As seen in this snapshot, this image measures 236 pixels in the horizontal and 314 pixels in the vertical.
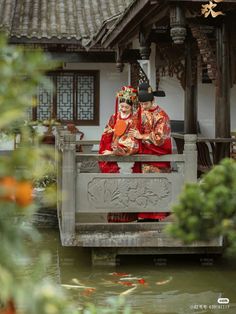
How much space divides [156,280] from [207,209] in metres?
4.92

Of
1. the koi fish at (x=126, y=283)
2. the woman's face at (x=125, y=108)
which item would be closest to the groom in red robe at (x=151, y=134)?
the woman's face at (x=125, y=108)

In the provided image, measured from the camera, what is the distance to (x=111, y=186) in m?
6.61

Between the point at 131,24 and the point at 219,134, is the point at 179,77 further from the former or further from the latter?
the point at 219,134

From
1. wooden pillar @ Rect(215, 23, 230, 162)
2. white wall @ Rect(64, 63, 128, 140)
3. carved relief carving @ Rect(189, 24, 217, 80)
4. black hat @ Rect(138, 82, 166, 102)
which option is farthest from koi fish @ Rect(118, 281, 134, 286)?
white wall @ Rect(64, 63, 128, 140)

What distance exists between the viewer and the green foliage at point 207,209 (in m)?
1.73

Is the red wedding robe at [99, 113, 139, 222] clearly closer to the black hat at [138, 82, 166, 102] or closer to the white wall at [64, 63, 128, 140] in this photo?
the black hat at [138, 82, 166, 102]

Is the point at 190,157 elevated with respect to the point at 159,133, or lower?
lower

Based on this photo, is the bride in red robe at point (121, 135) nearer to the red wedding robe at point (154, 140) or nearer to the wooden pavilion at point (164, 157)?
the red wedding robe at point (154, 140)

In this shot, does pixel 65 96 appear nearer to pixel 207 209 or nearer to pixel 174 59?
pixel 174 59

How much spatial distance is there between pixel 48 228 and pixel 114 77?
786 centimetres

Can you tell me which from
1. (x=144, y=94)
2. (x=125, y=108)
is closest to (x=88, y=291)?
(x=125, y=108)

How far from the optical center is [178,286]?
249 inches

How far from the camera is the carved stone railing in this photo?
660cm

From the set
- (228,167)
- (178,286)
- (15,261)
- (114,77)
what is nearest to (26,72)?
(15,261)
